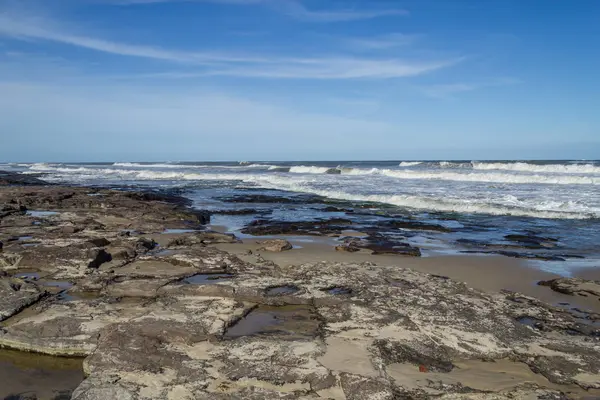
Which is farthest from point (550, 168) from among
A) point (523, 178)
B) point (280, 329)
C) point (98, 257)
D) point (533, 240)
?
point (280, 329)

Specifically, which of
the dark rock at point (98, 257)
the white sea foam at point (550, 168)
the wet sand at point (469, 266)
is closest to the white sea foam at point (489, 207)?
the wet sand at point (469, 266)

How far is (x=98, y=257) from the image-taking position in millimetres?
7223

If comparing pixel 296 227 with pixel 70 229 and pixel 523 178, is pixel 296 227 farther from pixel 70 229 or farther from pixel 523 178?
pixel 523 178

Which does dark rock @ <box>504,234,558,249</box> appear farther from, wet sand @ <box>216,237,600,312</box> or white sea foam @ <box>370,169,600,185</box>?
white sea foam @ <box>370,169,600,185</box>

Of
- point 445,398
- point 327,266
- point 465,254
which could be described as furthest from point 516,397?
point 465,254

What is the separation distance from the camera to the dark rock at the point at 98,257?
23.0 feet

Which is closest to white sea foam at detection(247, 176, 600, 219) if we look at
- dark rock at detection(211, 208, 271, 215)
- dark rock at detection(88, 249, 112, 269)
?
dark rock at detection(211, 208, 271, 215)

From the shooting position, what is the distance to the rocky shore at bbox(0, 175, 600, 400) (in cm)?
352

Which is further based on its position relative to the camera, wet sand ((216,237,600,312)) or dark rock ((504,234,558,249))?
dark rock ((504,234,558,249))

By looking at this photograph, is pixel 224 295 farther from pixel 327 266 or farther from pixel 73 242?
pixel 73 242

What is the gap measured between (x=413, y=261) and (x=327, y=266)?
193 centimetres

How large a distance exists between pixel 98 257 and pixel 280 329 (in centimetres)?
399

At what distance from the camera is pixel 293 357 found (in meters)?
3.86

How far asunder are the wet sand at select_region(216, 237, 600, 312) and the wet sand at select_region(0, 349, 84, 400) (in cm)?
396
